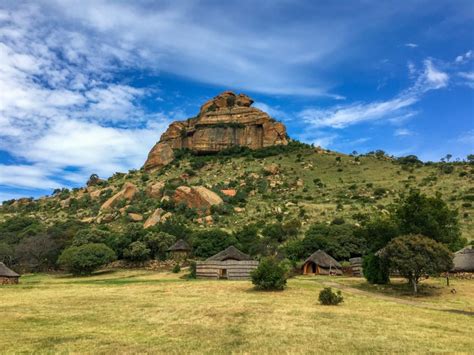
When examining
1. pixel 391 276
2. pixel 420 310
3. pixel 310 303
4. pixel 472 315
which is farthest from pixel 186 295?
pixel 391 276

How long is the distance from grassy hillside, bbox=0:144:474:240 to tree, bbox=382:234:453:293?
26.9 metres

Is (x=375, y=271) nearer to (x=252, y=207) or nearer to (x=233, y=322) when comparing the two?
(x=233, y=322)

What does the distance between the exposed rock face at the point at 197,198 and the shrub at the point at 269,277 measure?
45.0 metres

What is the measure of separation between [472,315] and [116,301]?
1874 cm

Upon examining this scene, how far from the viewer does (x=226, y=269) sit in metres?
37.9

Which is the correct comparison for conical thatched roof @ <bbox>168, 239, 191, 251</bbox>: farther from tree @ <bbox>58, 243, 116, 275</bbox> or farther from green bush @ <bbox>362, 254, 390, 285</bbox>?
green bush @ <bbox>362, 254, 390, 285</bbox>

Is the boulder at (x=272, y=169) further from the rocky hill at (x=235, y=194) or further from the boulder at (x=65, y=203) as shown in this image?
the boulder at (x=65, y=203)

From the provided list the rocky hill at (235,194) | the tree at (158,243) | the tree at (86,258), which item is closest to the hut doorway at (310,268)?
the rocky hill at (235,194)

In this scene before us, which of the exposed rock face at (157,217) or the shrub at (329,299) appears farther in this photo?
the exposed rock face at (157,217)

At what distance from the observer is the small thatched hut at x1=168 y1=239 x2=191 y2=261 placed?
165 feet

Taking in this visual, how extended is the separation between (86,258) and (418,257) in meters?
34.4

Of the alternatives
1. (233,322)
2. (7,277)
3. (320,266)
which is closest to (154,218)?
(7,277)

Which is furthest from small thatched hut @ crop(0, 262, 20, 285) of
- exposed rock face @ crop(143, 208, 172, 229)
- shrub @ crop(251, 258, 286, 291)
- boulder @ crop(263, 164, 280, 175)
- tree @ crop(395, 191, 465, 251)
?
boulder @ crop(263, 164, 280, 175)

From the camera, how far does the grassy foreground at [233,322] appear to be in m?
12.9
